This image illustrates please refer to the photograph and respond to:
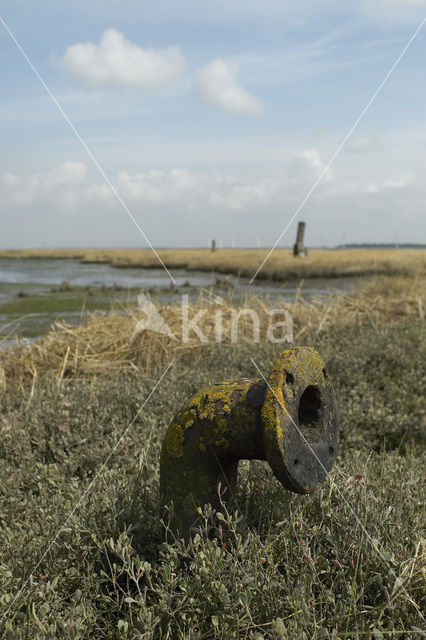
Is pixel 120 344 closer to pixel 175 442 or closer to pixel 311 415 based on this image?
pixel 175 442

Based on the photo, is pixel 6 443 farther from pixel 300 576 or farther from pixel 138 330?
pixel 138 330

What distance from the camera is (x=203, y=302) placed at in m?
9.32

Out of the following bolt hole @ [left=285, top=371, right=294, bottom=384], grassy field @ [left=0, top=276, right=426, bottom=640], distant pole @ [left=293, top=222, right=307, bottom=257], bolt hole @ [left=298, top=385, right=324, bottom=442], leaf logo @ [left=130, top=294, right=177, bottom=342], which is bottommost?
grassy field @ [left=0, top=276, right=426, bottom=640]

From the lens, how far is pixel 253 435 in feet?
7.49

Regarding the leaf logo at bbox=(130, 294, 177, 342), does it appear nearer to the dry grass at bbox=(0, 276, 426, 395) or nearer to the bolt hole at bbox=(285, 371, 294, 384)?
the dry grass at bbox=(0, 276, 426, 395)

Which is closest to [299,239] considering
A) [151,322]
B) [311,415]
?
[151,322]

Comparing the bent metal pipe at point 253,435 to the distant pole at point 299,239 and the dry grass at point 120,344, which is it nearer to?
the dry grass at point 120,344

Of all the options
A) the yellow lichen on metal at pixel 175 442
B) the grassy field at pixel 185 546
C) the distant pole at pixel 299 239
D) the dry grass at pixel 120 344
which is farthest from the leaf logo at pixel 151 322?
the distant pole at pixel 299 239

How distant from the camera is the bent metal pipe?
7.19 ft

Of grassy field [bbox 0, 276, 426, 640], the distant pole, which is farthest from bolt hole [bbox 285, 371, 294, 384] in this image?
the distant pole

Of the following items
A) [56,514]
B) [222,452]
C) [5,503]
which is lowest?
[5,503]

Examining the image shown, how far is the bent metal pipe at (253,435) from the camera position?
2.19 metres

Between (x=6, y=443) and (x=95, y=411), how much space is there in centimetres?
77

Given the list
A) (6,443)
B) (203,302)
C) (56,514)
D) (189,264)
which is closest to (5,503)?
(6,443)
